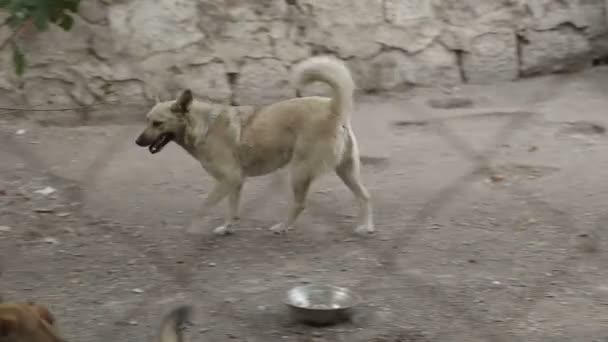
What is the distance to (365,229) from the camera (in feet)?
14.3

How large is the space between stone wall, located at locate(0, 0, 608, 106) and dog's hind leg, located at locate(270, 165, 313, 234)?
204 centimetres

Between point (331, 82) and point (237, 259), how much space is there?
0.88m

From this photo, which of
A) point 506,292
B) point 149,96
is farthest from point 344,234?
point 149,96

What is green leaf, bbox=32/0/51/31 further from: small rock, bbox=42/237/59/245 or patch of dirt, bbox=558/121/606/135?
patch of dirt, bbox=558/121/606/135

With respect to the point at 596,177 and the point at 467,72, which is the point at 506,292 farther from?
the point at 467,72

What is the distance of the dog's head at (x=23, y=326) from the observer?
2.29 m

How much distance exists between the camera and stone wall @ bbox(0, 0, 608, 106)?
5.98 metres

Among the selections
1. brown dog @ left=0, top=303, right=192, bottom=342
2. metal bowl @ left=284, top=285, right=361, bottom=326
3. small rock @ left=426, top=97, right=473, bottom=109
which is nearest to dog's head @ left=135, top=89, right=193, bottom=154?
metal bowl @ left=284, top=285, right=361, bottom=326

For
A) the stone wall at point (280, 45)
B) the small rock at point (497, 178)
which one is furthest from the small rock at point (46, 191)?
the small rock at point (497, 178)

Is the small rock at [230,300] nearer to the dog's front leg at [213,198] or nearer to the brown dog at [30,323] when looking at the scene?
the dog's front leg at [213,198]

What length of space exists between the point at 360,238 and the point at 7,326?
220 cm

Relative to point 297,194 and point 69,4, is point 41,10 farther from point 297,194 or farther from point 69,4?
point 297,194

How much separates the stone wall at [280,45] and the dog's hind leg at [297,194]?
2037 mm

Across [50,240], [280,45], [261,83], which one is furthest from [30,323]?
[280,45]
